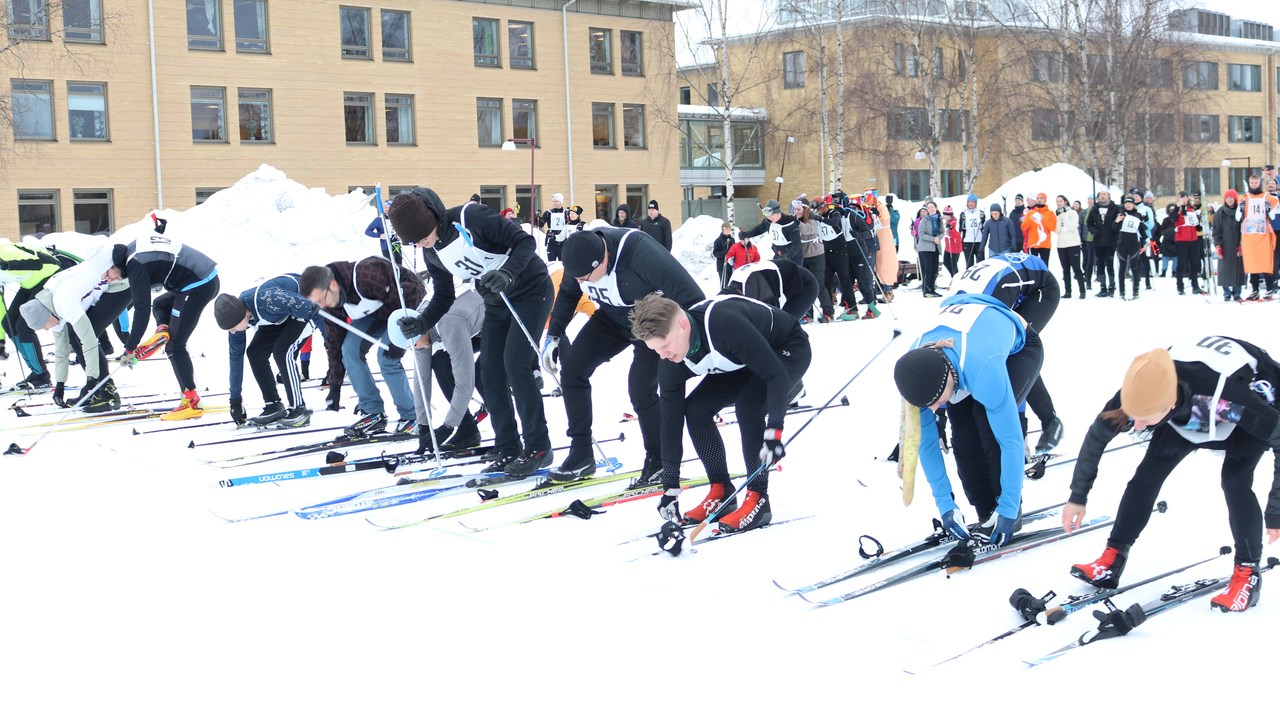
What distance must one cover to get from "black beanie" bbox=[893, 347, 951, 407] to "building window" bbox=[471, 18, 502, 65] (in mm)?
28624

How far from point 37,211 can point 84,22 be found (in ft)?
13.7

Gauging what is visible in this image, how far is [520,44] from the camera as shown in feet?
105

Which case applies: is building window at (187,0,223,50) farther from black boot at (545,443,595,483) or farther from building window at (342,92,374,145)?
black boot at (545,443,595,483)

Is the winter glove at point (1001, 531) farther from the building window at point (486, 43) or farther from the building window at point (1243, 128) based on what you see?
the building window at point (1243, 128)

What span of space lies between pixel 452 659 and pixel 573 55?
3027 centimetres

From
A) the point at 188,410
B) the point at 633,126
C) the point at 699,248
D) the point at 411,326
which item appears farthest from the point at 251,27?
the point at 411,326

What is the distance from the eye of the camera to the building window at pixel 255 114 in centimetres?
2767

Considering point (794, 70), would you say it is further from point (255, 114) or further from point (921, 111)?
point (255, 114)

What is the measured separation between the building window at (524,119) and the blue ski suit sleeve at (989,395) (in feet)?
91.8

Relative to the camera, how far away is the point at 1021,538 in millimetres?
4848

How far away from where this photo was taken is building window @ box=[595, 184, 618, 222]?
3397 cm

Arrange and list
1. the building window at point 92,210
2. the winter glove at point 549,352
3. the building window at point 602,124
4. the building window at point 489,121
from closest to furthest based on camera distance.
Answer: the winter glove at point 549,352
the building window at point 92,210
the building window at point 489,121
the building window at point 602,124

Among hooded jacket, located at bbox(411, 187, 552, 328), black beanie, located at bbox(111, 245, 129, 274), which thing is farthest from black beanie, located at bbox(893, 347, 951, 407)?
black beanie, located at bbox(111, 245, 129, 274)

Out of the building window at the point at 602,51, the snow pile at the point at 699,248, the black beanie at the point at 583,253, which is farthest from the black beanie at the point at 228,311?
the building window at the point at 602,51
